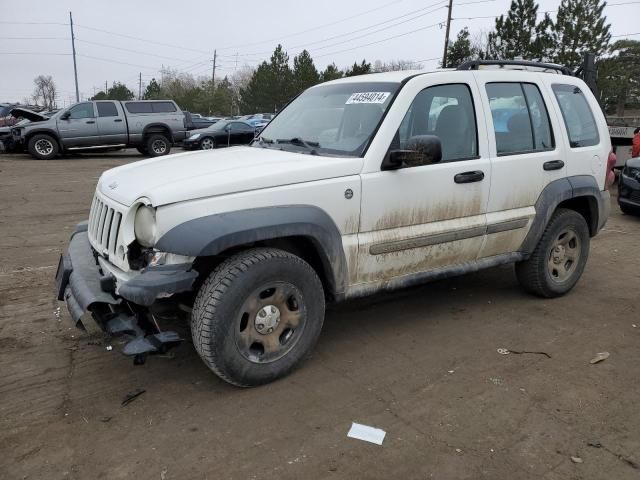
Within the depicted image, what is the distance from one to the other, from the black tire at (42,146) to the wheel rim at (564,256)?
15.9 meters

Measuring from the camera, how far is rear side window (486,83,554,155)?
424cm

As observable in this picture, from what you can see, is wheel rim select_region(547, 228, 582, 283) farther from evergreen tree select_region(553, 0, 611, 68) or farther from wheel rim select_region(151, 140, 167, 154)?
evergreen tree select_region(553, 0, 611, 68)

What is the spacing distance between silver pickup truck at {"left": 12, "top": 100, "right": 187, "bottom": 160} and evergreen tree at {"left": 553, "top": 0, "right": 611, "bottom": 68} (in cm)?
2741

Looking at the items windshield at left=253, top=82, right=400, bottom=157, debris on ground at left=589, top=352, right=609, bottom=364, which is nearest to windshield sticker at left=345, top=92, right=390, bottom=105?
windshield at left=253, top=82, right=400, bottom=157

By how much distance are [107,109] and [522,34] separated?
28612mm

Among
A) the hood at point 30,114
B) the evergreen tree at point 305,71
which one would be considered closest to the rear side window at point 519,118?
the hood at point 30,114

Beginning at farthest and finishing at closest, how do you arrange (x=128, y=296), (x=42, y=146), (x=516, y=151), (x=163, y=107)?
(x=163, y=107)
(x=42, y=146)
(x=516, y=151)
(x=128, y=296)

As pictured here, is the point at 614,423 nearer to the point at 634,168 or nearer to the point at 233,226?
the point at 233,226

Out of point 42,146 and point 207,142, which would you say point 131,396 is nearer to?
point 42,146

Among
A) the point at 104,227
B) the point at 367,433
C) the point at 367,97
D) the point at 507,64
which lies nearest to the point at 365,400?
the point at 367,433

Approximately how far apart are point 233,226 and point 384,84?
5.46 feet

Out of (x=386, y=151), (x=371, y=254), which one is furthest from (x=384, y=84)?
(x=371, y=254)

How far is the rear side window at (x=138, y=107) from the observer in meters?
17.7

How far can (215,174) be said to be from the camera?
3270 millimetres
